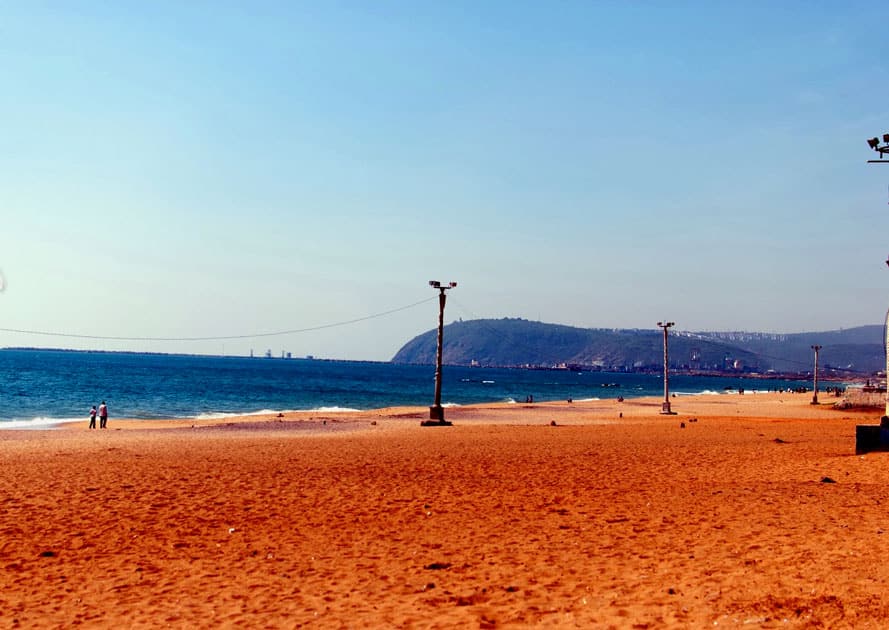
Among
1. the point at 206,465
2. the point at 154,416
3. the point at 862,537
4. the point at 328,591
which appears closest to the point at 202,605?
the point at 328,591

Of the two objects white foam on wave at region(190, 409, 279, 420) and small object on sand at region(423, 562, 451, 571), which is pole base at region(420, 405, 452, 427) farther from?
small object on sand at region(423, 562, 451, 571)

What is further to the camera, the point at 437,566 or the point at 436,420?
the point at 436,420

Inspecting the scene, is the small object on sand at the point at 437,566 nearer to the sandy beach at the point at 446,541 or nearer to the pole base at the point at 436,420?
the sandy beach at the point at 446,541

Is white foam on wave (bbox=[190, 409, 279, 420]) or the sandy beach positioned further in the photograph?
white foam on wave (bbox=[190, 409, 279, 420])

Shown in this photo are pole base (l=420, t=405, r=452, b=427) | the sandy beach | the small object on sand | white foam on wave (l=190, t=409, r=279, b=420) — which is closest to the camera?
the sandy beach

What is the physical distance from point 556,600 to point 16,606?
5420mm

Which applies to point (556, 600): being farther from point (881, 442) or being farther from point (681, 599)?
point (881, 442)

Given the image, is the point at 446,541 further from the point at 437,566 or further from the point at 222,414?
the point at 222,414

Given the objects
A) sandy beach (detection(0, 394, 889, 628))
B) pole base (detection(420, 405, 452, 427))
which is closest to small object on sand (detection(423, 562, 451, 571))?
sandy beach (detection(0, 394, 889, 628))

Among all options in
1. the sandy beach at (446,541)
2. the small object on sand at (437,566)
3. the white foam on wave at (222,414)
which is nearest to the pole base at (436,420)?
the sandy beach at (446,541)

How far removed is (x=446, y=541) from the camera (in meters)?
10.3

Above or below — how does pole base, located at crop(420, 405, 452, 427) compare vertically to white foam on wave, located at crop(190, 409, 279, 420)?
above

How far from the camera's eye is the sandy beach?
733 cm

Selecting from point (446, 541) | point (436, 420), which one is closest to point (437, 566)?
point (446, 541)
